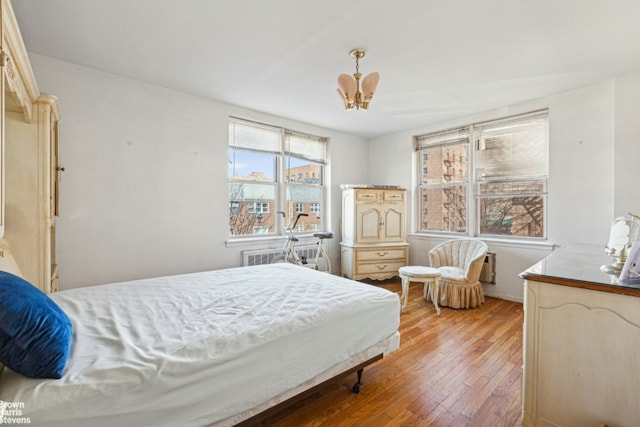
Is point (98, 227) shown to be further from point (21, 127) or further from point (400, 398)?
point (400, 398)

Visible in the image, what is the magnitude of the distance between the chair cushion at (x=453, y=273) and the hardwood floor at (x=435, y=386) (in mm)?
611

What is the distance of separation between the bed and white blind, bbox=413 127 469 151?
3.29 metres

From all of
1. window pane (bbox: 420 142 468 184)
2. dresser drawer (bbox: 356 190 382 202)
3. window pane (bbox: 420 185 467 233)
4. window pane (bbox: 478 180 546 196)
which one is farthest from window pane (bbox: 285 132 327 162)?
window pane (bbox: 478 180 546 196)

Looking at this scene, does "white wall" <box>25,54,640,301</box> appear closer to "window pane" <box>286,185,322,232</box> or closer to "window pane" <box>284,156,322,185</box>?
"window pane" <box>284,156,322,185</box>

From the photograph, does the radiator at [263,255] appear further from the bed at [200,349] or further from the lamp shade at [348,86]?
the lamp shade at [348,86]

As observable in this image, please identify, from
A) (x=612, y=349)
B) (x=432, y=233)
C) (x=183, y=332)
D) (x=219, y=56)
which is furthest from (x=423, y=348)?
(x=219, y=56)

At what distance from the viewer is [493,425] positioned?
1.61m

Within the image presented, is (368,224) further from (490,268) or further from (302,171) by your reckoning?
(490,268)

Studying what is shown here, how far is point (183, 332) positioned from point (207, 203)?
2413 millimetres

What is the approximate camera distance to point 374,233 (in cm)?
455

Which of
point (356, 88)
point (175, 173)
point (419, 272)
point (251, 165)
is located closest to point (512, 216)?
point (419, 272)

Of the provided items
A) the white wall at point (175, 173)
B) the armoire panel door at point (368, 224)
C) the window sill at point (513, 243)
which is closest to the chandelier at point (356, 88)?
the white wall at point (175, 173)

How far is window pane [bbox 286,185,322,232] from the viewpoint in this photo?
456 centimetres

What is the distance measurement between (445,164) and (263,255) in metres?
3.23
